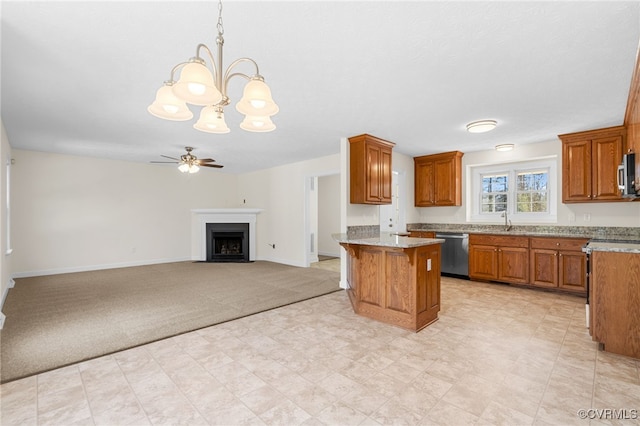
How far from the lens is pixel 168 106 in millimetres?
1810

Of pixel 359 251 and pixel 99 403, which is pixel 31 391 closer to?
pixel 99 403

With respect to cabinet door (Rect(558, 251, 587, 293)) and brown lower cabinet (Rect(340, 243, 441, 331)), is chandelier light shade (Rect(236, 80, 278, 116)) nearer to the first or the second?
brown lower cabinet (Rect(340, 243, 441, 331))

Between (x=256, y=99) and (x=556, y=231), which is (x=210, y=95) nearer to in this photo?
(x=256, y=99)

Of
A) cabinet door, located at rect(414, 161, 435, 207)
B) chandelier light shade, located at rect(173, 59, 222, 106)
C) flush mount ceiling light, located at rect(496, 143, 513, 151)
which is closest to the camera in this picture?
chandelier light shade, located at rect(173, 59, 222, 106)

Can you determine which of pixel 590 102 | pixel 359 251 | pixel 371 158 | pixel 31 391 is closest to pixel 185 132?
pixel 371 158

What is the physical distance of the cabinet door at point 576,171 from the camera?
4395mm

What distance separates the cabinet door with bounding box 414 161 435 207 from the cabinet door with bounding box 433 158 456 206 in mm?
82

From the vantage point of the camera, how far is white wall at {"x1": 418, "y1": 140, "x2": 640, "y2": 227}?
438 centimetres

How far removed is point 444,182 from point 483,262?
1.67 metres

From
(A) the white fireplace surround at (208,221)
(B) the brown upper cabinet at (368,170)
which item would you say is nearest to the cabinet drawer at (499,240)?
(B) the brown upper cabinet at (368,170)

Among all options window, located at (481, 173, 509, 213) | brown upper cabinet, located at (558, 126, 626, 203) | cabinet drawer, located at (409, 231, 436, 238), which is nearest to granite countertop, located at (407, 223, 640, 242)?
cabinet drawer, located at (409, 231, 436, 238)

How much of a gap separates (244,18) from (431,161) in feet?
16.4

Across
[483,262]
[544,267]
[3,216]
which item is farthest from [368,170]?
[3,216]

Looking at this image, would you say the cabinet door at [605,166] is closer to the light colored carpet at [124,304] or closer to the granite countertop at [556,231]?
the granite countertop at [556,231]
